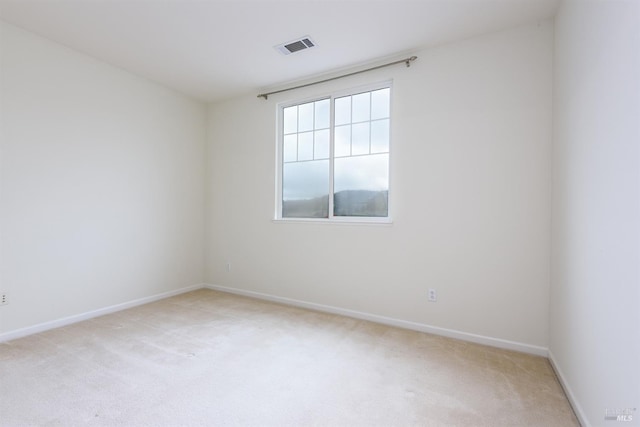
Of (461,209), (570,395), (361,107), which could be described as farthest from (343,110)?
(570,395)

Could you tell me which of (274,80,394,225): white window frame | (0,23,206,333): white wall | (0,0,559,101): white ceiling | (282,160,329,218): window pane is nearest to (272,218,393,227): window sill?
(274,80,394,225): white window frame

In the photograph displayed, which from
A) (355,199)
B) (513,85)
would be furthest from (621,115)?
(355,199)

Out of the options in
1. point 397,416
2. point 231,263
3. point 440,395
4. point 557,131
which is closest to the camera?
point 397,416

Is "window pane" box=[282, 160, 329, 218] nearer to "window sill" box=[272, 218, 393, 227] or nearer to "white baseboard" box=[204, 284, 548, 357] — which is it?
"window sill" box=[272, 218, 393, 227]

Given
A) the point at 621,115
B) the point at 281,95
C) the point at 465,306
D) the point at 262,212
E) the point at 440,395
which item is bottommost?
the point at 440,395

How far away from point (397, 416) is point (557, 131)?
7.54 feet

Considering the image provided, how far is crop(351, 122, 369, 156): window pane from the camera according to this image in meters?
3.28

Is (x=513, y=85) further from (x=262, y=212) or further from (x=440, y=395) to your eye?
(x=262, y=212)

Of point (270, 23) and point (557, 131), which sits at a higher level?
point (270, 23)

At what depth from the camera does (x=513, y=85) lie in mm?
2518

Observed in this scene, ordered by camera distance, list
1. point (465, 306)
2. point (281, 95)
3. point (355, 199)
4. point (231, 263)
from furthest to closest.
Result: point (231, 263)
point (281, 95)
point (355, 199)
point (465, 306)

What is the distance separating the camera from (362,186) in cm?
331

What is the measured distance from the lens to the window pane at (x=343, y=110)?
11.2 ft

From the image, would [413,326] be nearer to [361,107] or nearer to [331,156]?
[331,156]
